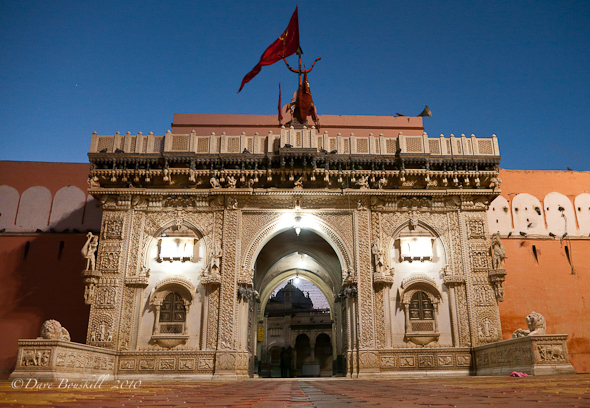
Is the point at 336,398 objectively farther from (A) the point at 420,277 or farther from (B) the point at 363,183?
(B) the point at 363,183

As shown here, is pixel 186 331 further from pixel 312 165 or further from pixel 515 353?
pixel 515 353

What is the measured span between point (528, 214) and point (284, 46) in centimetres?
932

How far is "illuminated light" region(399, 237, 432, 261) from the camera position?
506 inches

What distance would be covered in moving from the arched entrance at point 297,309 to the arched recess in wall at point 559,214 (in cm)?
694

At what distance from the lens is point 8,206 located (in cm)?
1493

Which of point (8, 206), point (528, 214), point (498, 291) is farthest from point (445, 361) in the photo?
point (8, 206)

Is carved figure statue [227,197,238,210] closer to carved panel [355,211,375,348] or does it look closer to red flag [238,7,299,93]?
carved panel [355,211,375,348]

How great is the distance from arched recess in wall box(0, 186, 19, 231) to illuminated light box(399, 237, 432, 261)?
1167 cm

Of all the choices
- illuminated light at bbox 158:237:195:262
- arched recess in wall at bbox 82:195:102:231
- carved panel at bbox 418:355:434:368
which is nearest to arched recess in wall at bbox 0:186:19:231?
arched recess in wall at bbox 82:195:102:231

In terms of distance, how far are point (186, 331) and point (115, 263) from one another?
8.49 ft

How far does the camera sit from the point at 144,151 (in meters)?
13.1

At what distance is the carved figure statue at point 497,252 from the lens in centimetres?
1245

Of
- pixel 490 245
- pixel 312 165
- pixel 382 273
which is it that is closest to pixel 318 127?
pixel 312 165

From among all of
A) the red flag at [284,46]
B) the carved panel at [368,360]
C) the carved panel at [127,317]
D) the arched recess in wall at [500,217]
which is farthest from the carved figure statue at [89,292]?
the arched recess in wall at [500,217]
